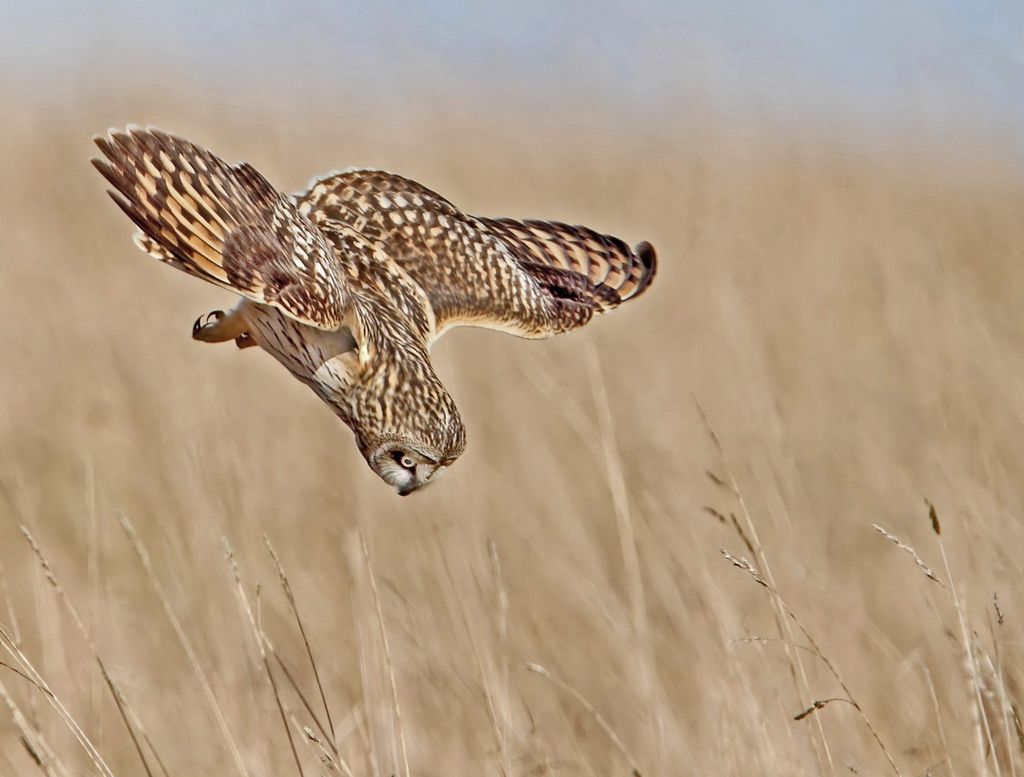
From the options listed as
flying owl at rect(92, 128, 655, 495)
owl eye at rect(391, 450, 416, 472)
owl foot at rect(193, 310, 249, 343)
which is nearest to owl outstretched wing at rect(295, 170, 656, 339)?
flying owl at rect(92, 128, 655, 495)

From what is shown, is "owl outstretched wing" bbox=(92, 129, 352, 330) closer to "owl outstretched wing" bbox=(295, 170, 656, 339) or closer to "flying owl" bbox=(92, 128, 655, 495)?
"flying owl" bbox=(92, 128, 655, 495)

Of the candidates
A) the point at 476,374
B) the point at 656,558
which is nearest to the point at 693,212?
the point at 476,374

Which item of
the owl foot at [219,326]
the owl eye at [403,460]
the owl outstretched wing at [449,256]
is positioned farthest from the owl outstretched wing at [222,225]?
the owl outstretched wing at [449,256]

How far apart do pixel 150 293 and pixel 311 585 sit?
2215 mm

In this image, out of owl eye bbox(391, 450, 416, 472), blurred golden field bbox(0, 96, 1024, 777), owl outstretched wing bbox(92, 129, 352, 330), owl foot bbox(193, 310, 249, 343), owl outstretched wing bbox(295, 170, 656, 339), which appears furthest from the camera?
blurred golden field bbox(0, 96, 1024, 777)

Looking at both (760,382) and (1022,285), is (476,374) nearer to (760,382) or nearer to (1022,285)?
(760,382)

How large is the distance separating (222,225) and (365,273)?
21.1 inches

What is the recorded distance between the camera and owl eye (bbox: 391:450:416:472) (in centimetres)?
281

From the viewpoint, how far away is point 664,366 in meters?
6.51

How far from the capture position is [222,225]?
2453 millimetres

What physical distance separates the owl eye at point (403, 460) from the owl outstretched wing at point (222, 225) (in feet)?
1.20

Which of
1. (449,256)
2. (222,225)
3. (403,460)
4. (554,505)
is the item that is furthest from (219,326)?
(554,505)

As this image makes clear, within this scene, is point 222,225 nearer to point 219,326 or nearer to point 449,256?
point 219,326

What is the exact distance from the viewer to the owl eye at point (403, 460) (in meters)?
2.81
